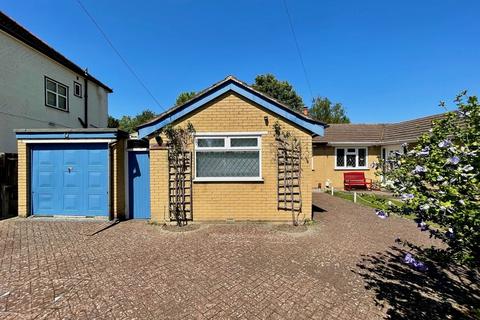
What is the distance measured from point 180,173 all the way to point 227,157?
1.57 meters

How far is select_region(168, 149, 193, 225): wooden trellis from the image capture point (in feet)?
25.8

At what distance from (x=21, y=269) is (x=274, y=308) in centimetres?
476

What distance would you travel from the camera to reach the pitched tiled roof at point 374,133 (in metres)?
15.9

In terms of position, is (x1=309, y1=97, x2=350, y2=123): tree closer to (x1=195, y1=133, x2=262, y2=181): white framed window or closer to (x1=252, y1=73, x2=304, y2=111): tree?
(x1=252, y1=73, x2=304, y2=111): tree

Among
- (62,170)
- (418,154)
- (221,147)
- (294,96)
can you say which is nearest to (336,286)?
(418,154)

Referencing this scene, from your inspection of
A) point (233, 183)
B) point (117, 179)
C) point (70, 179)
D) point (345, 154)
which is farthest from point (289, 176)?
point (345, 154)

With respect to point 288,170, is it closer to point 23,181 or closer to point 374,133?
point 23,181

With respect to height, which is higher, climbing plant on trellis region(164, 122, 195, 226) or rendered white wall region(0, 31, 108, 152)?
rendered white wall region(0, 31, 108, 152)

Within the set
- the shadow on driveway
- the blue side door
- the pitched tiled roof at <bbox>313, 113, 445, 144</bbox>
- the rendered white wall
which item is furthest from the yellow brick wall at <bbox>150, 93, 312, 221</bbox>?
the pitched tiled roof at <bbox>313, 113, 445, 144</bbox>

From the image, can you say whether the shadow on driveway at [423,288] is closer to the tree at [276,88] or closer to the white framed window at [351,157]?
the white framed window at [351,157]

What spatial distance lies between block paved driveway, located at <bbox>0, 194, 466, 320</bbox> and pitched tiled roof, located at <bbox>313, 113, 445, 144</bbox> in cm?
1051

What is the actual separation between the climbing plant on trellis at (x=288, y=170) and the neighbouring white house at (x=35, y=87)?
1125 centimetres

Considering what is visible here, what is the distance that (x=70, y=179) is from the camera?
8.59 metres

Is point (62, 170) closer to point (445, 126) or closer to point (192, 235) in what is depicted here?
point (192, 235)
